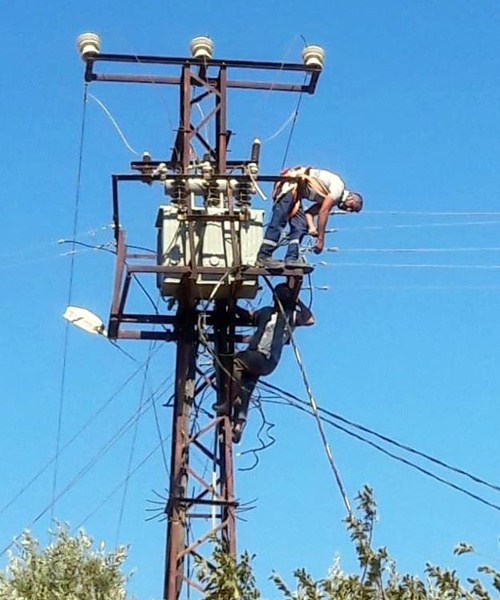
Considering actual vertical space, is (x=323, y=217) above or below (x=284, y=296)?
above

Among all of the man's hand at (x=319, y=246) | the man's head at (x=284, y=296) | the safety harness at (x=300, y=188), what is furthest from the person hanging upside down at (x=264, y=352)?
the safety harness at (x=300, y=188)

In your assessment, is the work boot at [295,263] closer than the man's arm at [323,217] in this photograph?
Yes

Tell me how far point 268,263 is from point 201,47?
9.90 ft

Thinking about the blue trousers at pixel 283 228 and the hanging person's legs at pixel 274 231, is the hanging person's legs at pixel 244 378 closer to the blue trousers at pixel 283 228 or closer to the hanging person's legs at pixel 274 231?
the hanging person's legs at pixel 274 231

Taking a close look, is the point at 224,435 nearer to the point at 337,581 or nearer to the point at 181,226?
the point at 181,226

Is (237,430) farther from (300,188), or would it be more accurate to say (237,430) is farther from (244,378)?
(300,188)

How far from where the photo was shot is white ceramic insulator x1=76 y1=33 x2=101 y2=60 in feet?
60.9

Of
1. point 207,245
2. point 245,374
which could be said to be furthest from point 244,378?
point 207,245

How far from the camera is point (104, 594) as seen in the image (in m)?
18.7

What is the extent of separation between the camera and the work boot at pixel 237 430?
17359mm

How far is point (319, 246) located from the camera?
17578mm

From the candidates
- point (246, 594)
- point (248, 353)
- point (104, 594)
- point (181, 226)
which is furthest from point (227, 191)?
point (246, 594)

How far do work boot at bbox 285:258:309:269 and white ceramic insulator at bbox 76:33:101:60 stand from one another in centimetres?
361

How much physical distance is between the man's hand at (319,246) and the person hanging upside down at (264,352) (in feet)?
1.71
